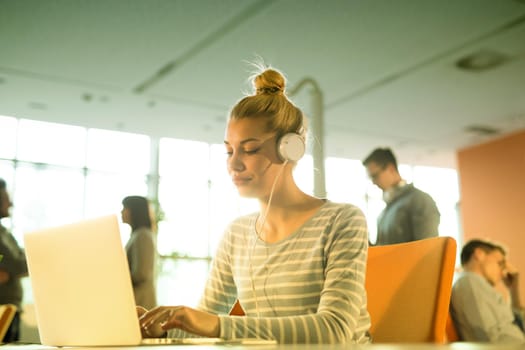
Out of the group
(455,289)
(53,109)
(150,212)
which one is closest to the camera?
(455,289)

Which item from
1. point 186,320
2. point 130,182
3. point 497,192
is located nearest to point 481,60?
point 497,192

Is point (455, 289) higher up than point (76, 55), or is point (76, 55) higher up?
point (76, 55)

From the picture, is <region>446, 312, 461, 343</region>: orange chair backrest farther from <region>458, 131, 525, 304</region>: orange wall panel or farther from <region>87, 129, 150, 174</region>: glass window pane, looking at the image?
<region>87, 129, 150, 174</region>: glass window pane

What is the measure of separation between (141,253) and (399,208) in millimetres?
1729

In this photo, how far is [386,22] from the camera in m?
4.99

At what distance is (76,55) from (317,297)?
495 cm

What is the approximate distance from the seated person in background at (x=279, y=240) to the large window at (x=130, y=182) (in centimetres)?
672

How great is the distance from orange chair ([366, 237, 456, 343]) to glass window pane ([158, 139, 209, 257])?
25.5ft

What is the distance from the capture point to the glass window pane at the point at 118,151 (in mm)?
Result: 9156

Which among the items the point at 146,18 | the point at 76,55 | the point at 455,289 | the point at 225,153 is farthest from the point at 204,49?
the point at 225,153

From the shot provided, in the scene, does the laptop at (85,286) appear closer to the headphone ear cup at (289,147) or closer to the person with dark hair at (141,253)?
the headphone ear cup at (289,147)

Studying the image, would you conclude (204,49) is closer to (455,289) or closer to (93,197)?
(455,289)

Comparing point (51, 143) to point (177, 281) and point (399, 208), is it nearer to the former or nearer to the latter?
point (177, 281)

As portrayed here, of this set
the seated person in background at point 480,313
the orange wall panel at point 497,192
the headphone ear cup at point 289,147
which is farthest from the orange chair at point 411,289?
the orange wall panel at point 497,192
